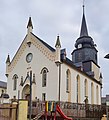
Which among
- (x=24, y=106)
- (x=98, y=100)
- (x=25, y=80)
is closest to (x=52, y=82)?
(x=25, y=80)

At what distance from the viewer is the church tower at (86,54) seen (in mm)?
44131

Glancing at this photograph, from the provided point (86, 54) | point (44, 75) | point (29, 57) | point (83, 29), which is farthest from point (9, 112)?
point (83, 29)

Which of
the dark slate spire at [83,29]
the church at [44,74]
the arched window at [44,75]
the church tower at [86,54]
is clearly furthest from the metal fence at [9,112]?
the dark slate spire at [83,29]

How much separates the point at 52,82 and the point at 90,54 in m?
19.2

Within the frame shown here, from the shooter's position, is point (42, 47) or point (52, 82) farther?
point (42, 47)

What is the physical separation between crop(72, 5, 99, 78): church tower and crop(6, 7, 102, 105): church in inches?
240

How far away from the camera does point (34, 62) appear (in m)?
30.7

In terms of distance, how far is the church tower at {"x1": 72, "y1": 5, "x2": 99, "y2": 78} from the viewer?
145 feet

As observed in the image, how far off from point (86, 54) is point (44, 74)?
17374 mm

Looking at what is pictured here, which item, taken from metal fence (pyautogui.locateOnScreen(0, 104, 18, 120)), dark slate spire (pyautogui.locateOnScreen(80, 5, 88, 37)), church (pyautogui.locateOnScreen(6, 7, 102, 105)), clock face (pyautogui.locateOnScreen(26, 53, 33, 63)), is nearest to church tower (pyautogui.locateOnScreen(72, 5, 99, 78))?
dark slate spire (pyautogui.locateOnScreen(80, 5, 88, 37))

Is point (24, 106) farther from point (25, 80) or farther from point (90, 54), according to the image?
point (90, 54)

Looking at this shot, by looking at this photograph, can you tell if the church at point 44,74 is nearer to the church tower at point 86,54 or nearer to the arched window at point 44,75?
the arched window at point 44,75

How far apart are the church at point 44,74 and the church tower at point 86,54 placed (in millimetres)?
6109

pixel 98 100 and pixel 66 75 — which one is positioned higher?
pixel 66 75
